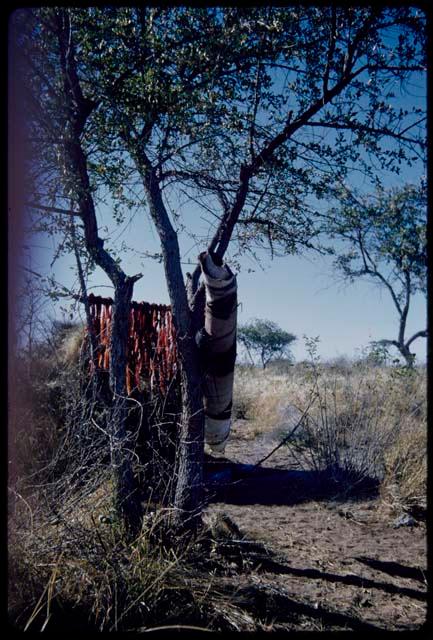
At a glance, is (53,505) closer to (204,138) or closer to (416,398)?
(204,138)

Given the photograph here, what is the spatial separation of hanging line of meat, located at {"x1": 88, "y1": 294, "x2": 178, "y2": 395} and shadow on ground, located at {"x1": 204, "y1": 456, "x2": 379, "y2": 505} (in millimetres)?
1389

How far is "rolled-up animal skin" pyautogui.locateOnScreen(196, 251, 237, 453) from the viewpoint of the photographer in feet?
13.9

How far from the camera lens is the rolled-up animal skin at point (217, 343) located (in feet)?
13.9

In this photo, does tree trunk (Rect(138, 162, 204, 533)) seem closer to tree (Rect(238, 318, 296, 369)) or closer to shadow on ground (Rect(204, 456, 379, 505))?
shadow on ground (Rect(204, 456, 379, 505))

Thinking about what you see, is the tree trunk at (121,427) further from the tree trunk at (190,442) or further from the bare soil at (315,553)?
the bare soil at (315,553)

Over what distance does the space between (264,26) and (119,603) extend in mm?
4055

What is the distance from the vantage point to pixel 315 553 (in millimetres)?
4875

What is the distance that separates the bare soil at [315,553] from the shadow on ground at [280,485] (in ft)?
0.04

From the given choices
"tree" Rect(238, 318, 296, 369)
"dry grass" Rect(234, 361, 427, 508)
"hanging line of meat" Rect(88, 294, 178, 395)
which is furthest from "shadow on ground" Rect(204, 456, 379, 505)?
"tree" Rect(238, 318, 296, 369)

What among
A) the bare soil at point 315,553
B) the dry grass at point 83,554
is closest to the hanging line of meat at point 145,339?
the dry grass at point 83,554

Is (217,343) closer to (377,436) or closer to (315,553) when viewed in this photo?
(315,553)

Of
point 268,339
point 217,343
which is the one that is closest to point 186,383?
point 217,343

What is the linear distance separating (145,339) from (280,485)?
8.30 ft

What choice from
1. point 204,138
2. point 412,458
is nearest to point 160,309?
point 204,138
